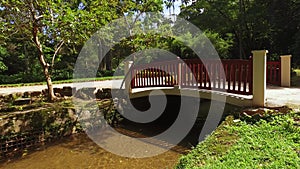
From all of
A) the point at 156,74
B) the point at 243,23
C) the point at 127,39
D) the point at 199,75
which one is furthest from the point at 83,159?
the point at 243,23

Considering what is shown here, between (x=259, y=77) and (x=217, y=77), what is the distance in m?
1.25

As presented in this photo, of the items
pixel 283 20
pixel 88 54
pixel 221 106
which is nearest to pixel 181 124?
pixel 221 106

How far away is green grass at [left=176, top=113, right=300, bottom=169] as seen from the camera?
A: 2.54 metres

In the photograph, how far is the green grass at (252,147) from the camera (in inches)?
99.9

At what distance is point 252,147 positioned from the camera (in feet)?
9.60

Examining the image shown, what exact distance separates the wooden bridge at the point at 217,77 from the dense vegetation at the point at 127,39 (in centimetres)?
152

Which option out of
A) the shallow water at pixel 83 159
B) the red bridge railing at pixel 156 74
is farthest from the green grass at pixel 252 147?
the red bridge railing at pixel 156 74

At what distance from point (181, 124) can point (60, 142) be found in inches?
135

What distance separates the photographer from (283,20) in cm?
998

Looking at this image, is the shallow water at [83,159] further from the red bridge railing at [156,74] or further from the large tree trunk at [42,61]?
the large tree trunk at [42,61]

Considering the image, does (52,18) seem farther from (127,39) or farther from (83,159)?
(83,159)

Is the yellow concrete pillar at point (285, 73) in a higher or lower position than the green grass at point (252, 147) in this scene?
higher

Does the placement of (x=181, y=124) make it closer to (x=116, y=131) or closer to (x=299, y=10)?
(x=116, y=131)

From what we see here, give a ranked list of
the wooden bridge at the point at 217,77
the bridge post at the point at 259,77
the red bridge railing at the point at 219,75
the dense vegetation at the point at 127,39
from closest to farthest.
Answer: the bridge post at the point at 259,77
the wooden bridge at the point at 217,77
the red bridge railing at the point at 219,75
the dense vegetation at the point at 127,39
